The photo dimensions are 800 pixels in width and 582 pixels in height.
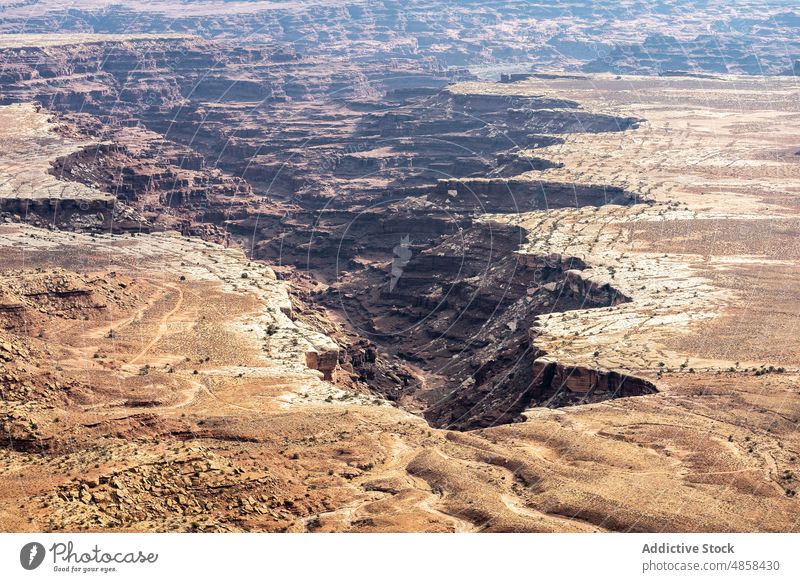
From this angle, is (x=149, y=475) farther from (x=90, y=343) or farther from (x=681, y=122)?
(x=681, y=122)

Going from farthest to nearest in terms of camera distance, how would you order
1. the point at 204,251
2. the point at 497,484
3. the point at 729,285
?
the point at 204,251 < the point at 729,285 < the point at 497,484

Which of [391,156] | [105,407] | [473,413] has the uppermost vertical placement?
[105,407]

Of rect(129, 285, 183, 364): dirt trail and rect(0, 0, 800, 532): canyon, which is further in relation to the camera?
rect(129, 285, 183, 364): dirt trail

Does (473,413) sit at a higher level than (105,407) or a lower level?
lower

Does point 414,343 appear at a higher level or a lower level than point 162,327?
lower

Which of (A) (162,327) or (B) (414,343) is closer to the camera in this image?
(A) (162,327)

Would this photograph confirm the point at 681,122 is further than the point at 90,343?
Yes

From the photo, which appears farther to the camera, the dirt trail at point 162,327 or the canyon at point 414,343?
the dirt trail at point 162,327

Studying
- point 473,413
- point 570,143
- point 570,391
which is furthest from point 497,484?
point 570,143
